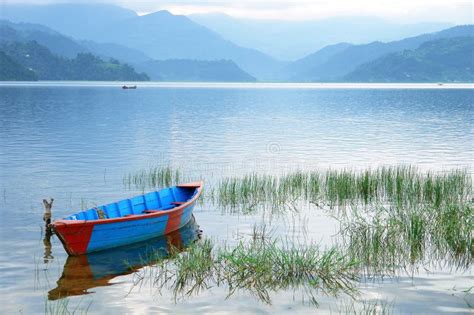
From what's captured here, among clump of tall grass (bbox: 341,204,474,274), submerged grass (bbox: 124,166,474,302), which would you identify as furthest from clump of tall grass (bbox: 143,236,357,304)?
clump of tall grass (bbox: 341,204,474,274)

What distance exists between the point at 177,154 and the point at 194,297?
3497cm

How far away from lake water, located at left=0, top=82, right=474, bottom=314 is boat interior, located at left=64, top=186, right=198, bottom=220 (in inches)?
49.2

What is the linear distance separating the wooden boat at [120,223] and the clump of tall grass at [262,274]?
3370 mm

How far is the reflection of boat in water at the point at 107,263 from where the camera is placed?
1692cm

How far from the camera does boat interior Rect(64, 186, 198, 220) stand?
21.1 metres

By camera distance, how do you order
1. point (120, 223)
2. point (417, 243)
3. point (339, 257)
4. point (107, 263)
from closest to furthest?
point (339, 257)
point (417, 243)
point (107, 263)
point (120, 223)

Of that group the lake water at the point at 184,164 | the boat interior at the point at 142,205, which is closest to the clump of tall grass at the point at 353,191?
the lake water at the point at 184,164

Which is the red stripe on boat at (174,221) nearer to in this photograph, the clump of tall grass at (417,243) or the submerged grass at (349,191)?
the submerged grass at (349,191)

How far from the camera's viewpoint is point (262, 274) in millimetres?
16125

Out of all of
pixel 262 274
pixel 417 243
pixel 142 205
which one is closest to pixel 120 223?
pixel 142 205

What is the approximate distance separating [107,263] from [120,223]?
161 centimetres

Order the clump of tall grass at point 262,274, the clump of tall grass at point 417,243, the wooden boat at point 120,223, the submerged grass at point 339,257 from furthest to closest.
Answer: the wooden boat at point 120,223
the clump of tall grass at point 417,243
the submerged grass at point 339,257
the clump of tall grass at point 262,274

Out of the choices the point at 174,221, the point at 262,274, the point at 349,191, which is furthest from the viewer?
the point at 349,191

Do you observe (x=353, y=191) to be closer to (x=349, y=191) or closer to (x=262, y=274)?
(x=349, y=191)
